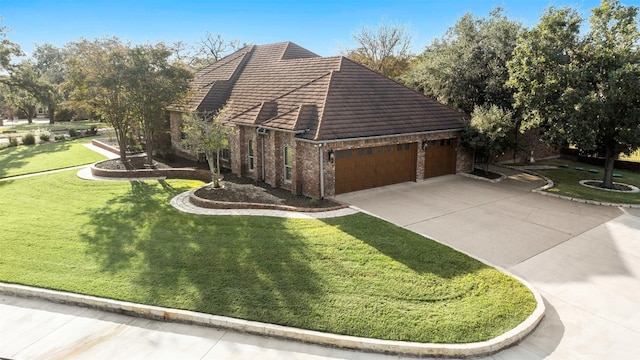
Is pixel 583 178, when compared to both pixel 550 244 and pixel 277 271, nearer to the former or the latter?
pixel 550 244

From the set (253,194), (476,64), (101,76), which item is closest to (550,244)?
(253,194)

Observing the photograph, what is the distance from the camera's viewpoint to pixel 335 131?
1614cm

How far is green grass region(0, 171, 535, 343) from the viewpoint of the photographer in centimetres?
814

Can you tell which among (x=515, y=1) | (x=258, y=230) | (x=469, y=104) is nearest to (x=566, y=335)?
(x=258, y=230)

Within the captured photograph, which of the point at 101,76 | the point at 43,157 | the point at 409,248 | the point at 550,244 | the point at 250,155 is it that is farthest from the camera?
the point at 43,157

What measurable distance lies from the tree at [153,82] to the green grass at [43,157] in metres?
7.78

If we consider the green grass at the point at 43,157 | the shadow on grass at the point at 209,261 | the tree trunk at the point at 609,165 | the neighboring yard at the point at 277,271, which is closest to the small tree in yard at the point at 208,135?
the shadow on grass at the point at 209,261

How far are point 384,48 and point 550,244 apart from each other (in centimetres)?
3724

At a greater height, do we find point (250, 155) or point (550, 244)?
point (250, 155)

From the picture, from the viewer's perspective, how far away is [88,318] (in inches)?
341

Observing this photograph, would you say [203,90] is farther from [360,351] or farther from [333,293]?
[360,351]

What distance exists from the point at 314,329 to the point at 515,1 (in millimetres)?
24261

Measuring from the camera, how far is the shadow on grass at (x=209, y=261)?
8719 mm

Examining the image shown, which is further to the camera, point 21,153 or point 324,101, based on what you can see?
point 21,153
